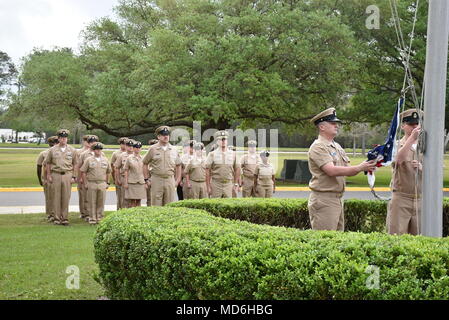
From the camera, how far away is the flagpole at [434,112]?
5.04 m

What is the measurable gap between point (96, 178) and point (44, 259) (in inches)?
177

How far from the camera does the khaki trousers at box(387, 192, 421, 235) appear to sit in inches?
258

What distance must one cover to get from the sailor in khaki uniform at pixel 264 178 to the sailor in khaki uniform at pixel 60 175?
3965mm

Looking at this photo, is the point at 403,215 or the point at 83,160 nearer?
the point at 403,215

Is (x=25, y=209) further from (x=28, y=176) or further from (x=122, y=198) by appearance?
(x=28, y=176)

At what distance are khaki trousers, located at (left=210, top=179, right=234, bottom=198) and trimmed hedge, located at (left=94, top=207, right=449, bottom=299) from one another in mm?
6376

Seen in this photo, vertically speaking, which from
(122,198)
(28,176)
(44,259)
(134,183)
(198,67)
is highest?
(198,67)

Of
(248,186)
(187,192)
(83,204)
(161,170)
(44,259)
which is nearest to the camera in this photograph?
(44,259)

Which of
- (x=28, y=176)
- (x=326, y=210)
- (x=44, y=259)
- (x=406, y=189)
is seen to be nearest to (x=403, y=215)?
(x=406, y=189)

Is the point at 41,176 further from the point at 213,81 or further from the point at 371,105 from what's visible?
the point at 371,105

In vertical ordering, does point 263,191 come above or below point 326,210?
below

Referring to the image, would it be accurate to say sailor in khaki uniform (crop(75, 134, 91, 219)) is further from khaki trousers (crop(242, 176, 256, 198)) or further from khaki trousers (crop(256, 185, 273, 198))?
khaki trousers (crop(256, 185, 273, 198))

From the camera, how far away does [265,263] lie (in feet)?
12.9

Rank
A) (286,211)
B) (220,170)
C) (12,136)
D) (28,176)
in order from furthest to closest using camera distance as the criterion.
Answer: (12,136) → (28,176) → (220,170) → (286,211)
